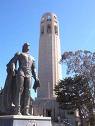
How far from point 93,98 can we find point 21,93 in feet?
98.2

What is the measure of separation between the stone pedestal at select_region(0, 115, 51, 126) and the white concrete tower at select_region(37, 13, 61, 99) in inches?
2599

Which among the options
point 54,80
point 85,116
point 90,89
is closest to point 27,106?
point 90,89

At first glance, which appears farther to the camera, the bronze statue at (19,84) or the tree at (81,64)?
the tree at (81,64)

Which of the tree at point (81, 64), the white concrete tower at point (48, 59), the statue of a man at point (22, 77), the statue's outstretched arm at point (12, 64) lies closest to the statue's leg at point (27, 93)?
the statue of a man at point (22, 77)

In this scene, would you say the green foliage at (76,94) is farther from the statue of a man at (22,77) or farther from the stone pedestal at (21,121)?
the stone pedestal at (21,121)

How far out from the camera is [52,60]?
80.8m

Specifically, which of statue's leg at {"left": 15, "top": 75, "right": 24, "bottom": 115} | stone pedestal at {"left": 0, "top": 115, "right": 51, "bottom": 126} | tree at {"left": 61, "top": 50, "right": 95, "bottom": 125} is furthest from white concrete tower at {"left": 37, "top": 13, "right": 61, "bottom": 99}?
stone pedestal at {"left": 0, "top": 115, "right": 51, "bottom": 126}

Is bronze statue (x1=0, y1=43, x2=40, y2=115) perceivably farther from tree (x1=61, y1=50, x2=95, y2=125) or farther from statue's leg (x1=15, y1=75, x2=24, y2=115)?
tree (x1=61, y1=50, x2=95, y2=125)

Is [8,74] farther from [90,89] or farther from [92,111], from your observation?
[92,111]

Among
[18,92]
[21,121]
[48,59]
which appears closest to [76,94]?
[48,59]

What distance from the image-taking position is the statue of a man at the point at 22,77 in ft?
34.6

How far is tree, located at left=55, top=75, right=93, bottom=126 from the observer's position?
4362 centimetres

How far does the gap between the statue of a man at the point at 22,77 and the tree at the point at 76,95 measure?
97.7 ft

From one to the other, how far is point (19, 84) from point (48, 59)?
70.5 m
